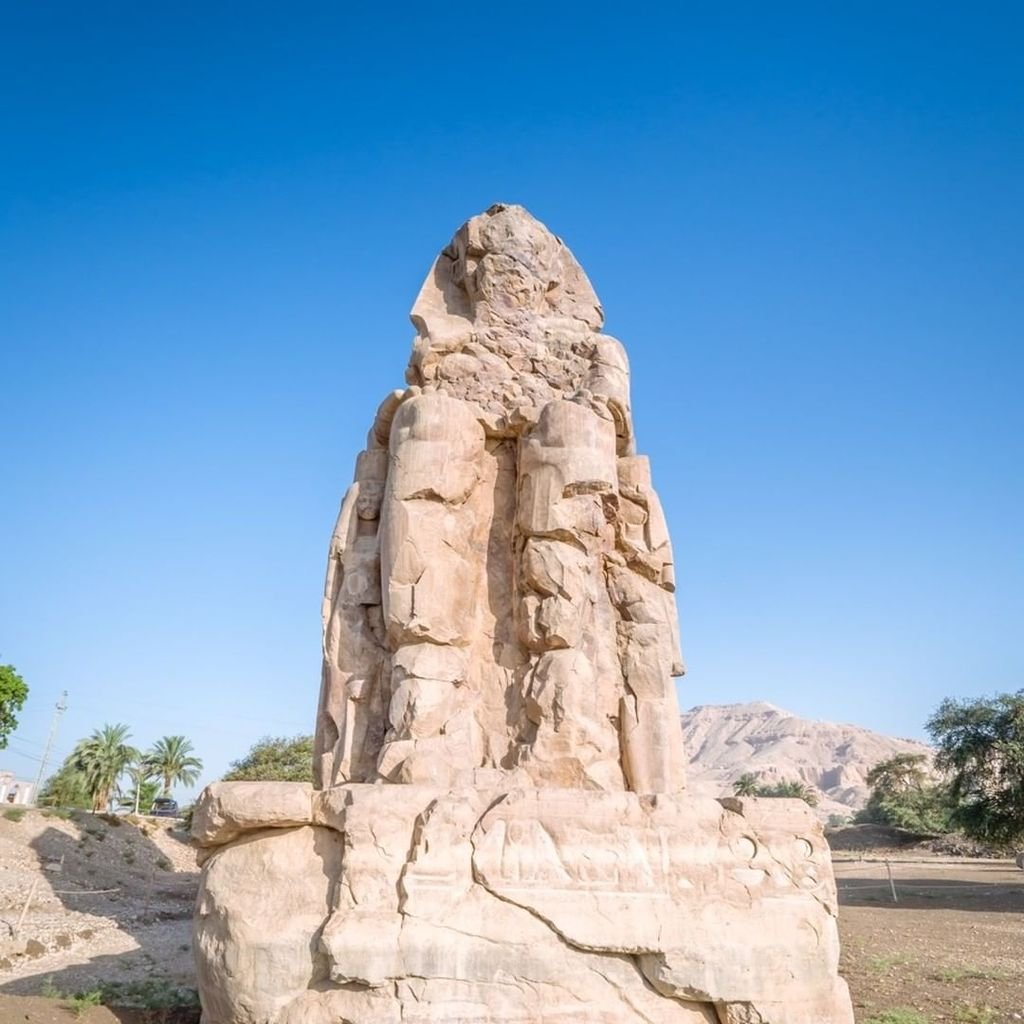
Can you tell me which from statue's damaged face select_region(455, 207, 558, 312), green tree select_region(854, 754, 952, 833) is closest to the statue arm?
statue's damaged face select_region(455, 207, 558, 312)

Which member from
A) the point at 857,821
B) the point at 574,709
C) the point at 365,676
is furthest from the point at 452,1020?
the point at 857,821

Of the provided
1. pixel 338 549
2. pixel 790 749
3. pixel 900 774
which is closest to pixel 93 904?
pixel 338 549

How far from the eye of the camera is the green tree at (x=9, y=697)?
1006 inches

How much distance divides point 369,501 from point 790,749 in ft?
461

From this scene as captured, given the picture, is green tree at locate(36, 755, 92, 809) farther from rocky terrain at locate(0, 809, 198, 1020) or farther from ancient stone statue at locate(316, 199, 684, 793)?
ancient stone statue at locate(316, 199, 684, 793)

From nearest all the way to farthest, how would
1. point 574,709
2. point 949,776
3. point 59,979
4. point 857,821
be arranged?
point 574,709 < point 59,979 < point 949,776 < point 857,821

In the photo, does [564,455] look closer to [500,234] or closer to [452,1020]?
[500,234]

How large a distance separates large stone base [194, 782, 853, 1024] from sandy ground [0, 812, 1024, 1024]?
2271 millimetres

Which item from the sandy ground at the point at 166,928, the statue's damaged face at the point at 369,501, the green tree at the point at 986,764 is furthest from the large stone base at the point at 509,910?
the green tree at the point at 986,764

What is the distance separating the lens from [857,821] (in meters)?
46.6

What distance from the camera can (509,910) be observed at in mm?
3979

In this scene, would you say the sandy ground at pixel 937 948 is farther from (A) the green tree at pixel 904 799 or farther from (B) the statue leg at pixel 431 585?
(A) the green tree at pixel 904 799

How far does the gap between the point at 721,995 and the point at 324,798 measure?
85.7 inches

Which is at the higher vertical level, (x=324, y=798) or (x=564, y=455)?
(x=564, y=455)
